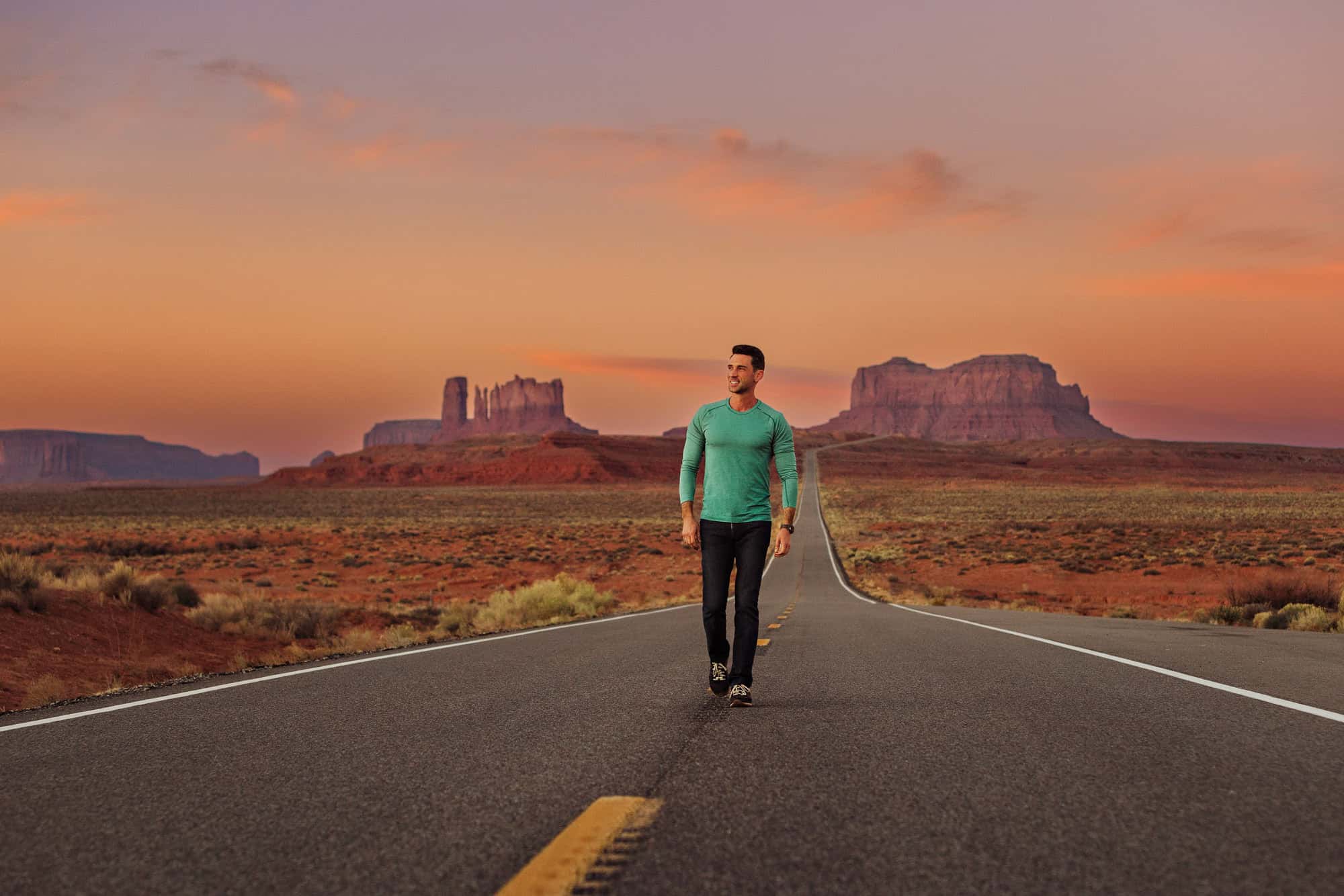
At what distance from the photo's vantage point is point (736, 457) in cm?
640

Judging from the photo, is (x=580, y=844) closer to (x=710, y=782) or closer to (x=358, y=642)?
(x=710, y=782)

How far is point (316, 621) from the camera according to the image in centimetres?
1661

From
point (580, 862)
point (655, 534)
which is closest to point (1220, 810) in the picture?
point (580, 862)

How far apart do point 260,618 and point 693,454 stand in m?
12.3

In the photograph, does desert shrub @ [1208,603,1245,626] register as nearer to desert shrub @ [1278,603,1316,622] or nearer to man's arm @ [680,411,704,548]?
desert shrub @ [1278,603,1316,622]

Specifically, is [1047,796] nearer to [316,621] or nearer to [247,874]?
[247,874]

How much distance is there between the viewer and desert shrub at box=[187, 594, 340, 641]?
51.6ft

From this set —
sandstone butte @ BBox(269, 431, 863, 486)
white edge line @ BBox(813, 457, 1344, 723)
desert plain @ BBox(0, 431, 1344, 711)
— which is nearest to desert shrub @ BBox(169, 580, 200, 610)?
desert plain @ BBox(0, 431, 1344, 711)

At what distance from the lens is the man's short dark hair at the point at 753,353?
6539 millimetres

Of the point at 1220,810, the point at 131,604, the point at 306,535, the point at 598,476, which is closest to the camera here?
the point at 1220,810

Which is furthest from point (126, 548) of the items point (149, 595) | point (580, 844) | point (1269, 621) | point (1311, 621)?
point (580, 844)

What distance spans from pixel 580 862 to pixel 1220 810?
253 cm

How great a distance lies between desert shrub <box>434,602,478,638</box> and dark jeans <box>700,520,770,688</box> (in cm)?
1011

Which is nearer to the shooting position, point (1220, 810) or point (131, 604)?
point (1220, 810)
